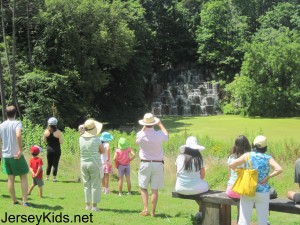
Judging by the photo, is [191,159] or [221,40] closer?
[191,159]

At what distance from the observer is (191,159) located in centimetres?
652

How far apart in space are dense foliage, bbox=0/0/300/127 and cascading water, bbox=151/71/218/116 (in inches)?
62.0

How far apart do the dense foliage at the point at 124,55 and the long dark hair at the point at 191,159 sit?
20517 millimetres

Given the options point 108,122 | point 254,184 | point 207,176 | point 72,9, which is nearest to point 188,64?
point 108,122

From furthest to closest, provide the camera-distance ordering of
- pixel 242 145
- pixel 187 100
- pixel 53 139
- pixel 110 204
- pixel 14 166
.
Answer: pixel 187 100, pixel 53 139, pixel 110 204, pixel 14 166, pixel 242 145

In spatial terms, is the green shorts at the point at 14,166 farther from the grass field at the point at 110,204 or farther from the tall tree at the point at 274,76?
the tall tree at the point at 274,76

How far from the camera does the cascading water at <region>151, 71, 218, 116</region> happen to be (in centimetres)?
4775

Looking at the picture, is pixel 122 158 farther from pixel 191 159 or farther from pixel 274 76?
pixel 274 76

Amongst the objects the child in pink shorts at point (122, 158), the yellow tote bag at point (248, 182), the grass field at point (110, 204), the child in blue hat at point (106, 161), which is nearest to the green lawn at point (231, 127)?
the grass field at point (110, 204)

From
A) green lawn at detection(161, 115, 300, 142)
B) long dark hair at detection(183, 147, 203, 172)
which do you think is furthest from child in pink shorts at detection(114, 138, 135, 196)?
green lawn at detection(161, 115, 300, 142)

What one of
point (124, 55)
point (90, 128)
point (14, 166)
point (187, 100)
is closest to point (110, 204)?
point (90, 128)

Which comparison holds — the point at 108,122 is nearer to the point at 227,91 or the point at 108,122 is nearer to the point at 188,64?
the point at 227,91

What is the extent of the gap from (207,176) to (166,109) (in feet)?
114

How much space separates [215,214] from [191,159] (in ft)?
2.75
